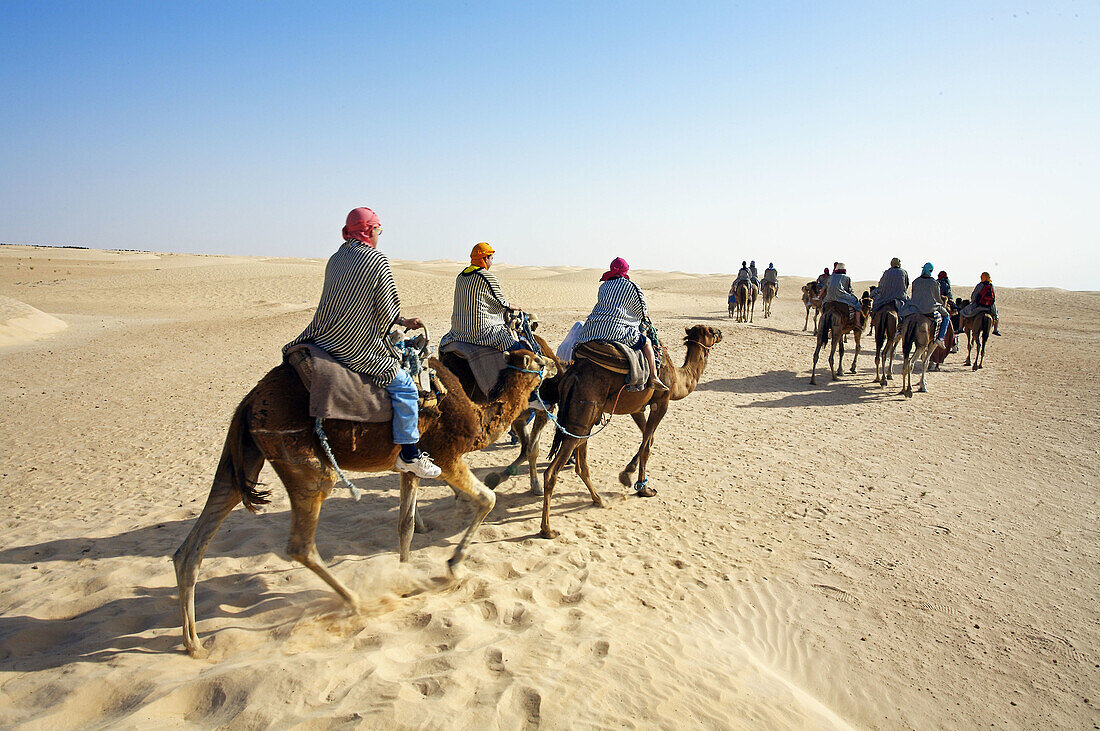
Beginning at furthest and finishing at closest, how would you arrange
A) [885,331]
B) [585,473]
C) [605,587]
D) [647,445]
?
[885,331] → [647,445] → [585,473] → [605,587]

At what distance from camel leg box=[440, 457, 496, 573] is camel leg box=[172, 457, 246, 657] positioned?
4.81 ft

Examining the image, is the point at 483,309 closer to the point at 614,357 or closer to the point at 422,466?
the point at 614,357

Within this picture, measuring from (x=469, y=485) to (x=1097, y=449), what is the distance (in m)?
10.8

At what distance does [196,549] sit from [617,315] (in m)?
4.63

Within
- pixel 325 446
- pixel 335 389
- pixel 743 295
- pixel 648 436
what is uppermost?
pixel 743 295

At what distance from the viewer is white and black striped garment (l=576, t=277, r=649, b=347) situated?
720cm

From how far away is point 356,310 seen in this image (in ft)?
15.2

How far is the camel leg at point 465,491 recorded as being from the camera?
5.29m

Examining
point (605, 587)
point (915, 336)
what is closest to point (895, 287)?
point (915, 336)

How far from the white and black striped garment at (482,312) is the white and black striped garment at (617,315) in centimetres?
109

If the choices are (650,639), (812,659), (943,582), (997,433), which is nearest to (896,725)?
(812,659)

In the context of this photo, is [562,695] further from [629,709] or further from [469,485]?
[469,485]

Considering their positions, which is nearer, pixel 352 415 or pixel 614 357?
pixel 352 415

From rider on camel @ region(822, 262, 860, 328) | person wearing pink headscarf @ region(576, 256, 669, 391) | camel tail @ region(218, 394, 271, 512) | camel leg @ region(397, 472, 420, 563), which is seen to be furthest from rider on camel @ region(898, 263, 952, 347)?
camel tail @ region(218, 394, 271, 512)
